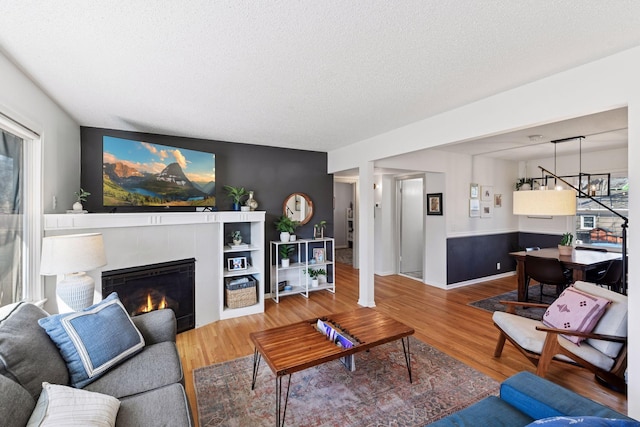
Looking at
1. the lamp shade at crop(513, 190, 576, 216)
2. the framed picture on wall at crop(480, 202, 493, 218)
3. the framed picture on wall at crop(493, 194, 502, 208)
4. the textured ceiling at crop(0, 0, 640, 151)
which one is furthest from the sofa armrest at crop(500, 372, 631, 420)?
the framed picture on wall at crop(493, 194, 502, 208)

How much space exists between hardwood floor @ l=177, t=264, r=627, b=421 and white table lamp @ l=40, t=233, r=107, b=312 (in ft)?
3.43

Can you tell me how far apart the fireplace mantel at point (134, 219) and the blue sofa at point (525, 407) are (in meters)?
3.08

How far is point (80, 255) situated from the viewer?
6.57 feet

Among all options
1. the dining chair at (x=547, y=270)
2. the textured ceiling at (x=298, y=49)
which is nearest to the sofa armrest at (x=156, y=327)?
the textured ceiling at (x=298, y=49)

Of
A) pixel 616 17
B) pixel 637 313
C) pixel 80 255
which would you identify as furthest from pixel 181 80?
pixel 637 313

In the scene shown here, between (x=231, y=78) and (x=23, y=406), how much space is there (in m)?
2.09

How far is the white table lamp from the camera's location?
1947mm

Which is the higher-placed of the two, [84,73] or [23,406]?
[84,73]

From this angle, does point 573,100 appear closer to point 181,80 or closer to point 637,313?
point 637,313

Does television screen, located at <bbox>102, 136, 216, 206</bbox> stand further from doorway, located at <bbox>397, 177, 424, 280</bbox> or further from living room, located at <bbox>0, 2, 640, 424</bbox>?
doorway, located at <bbox>397, 177, 424, 280</bbox>

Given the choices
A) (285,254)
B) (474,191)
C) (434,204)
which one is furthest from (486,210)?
(285,254)

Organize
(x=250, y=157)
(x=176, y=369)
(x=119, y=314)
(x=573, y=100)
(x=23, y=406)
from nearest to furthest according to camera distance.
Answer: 1. (x=23, y=406)
2. (x=176, y=369)
3. (x=119, y=314)
4. (x=573, y=100)
5. (x=250, y=157)

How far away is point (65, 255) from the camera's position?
1.96 metres

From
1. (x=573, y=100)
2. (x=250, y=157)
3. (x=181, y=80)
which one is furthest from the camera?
(x=250, y=157)
